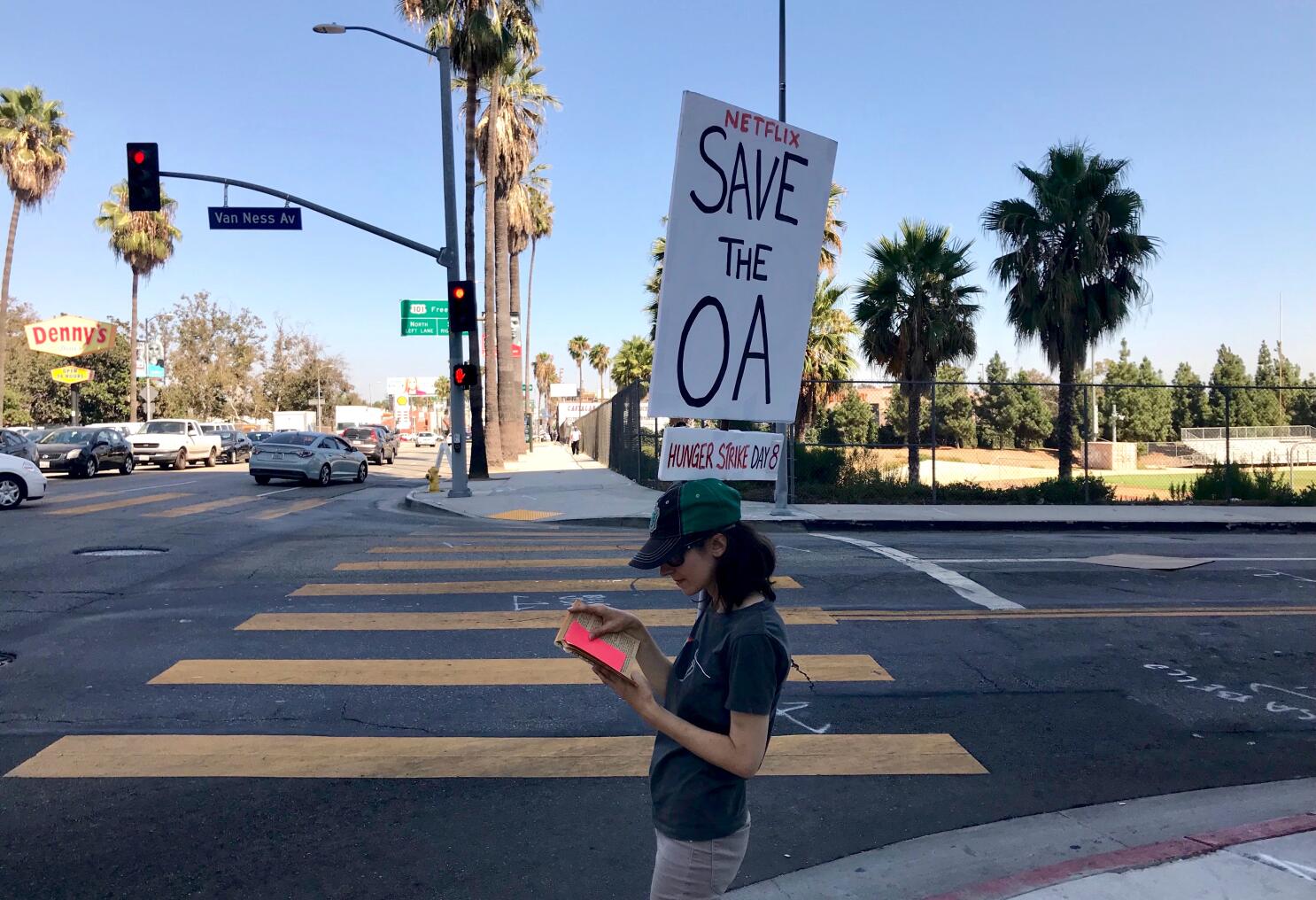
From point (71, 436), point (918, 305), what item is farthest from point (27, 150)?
point (918, 305)

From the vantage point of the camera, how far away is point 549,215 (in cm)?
5672

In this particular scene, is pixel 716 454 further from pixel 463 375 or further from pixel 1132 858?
pixel 463 375

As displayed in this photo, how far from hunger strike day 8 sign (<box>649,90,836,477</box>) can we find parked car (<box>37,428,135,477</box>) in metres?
28.7

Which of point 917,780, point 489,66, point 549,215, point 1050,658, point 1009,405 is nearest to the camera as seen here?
point 917,780

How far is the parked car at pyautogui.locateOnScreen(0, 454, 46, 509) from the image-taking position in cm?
1708

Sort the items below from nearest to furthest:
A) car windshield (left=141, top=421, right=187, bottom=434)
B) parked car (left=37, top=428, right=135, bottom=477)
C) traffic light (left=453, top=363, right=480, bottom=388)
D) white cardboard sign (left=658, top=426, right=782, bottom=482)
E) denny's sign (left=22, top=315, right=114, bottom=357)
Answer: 1. white cardboard sign (left=658, top=426, right=782, bottom=482)
2. traffic light (left=453, top=363, right=480, bottom=388)
3. parked car (left=37, top=428, right=135, bottom=477)
4. car windshield (left=141, top=421, right=187, bottom=434)
5. denny's sign (left=22, top=315, right=114, bottom=357)

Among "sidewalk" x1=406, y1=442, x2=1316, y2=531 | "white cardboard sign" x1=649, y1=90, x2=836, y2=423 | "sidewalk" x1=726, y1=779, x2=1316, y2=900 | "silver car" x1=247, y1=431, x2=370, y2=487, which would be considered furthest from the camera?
"silver car" x1=247, y1=431, x2=370, y2=487

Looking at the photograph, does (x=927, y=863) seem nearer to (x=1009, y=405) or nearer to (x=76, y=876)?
(x=76, y=876)

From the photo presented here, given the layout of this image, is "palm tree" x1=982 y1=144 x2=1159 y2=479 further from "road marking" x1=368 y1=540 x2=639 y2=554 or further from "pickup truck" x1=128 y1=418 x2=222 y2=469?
"pickup truck" x1=128 y1=418 x2=222 y2=469

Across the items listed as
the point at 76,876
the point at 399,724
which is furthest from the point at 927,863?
the point at 76,876

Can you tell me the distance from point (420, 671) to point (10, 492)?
1432 centimetres

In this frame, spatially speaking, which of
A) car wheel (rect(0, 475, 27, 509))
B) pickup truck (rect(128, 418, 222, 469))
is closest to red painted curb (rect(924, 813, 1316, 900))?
car wheel (rect(0, 475, 27, 509))

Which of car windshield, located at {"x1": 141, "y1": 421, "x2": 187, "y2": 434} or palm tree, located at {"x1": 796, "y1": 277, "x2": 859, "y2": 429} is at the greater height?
palm tree, located at {"x1": 796, "y1": 277, "x2": 859, "y2": 429}

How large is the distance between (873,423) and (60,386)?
60.5 meters
